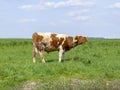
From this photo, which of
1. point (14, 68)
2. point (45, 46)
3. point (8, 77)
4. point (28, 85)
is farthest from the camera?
point (45, 46)

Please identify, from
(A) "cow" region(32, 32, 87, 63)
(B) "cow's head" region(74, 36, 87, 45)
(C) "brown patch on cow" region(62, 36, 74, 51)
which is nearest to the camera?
(A) "cow" region(32, 32, 87, 63)

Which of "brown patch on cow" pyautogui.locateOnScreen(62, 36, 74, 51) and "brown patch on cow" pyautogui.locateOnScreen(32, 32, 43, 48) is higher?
"brown patch on cow" pyautogui.locateOnScreen(32, 32, 43, 48)

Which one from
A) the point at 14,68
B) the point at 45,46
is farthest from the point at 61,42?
the point at 14,68

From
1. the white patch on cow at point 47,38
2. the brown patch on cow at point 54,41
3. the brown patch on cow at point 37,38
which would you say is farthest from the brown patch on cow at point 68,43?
the brown patch on cow at point 37,38

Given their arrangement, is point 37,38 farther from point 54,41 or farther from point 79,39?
point 79,39

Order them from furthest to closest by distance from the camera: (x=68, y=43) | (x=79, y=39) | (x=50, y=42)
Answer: (x=79, y=39), (x=68, y=43), (x=50, y=42)

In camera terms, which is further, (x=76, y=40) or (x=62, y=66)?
(x=76, y=40)

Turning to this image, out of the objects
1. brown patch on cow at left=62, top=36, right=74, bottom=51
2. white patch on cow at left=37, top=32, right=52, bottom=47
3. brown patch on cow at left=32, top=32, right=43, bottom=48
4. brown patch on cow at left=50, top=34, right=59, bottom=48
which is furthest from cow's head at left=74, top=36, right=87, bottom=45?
brown patch on cow at left=32, top=32, right=43, bottom=48

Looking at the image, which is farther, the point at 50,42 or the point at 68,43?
the point at 68,43

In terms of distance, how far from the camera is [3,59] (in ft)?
69.2

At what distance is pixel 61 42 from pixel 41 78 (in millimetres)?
5247

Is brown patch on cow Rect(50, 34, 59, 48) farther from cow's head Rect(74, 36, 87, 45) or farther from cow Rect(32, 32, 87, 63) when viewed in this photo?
cow's head Rect(74, 36, 87, 45)

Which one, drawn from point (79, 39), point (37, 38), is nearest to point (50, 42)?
point (37, 38)

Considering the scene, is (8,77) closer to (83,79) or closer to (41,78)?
(41,78)
